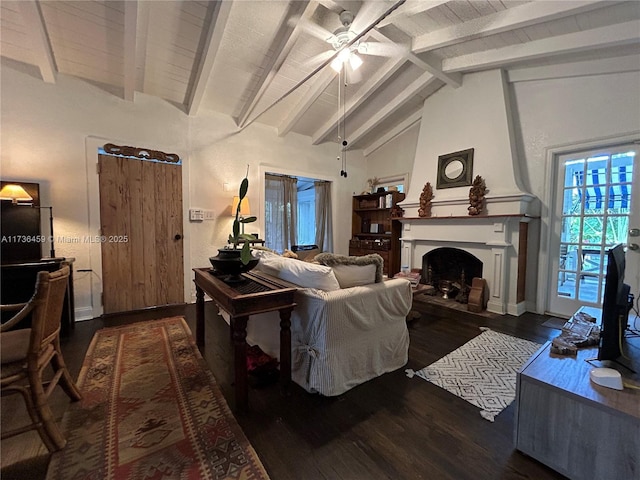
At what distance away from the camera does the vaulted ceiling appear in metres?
2.36

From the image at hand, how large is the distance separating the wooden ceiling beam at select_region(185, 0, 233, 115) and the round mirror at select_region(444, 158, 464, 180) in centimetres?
324

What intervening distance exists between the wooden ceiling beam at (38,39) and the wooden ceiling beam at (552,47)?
4.18 metres

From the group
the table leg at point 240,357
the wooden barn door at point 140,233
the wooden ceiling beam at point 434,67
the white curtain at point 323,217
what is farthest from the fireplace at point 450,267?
the wooden barn door at point 140,233

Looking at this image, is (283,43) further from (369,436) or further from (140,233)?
(369,436)

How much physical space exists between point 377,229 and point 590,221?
120 inches

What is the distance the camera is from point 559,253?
11.0 ft

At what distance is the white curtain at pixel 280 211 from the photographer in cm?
512

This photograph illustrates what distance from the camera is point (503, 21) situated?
261 cm

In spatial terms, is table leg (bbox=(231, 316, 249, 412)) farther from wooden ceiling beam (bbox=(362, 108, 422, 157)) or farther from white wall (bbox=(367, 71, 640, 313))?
wooden ceiling beam (bbox=(362, 108, 422, 157))

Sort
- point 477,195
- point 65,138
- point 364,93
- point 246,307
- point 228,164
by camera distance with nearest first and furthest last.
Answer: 1. point 246,307
2. point 65,138
3. point 477,195
4. point 364,93
5. point 228,164

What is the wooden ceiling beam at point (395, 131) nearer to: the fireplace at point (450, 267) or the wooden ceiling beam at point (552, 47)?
the wooden ceiling beam at point (552, 47)

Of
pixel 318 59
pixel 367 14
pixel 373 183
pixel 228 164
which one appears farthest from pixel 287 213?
pixel 367 14

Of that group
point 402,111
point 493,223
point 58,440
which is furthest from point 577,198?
point 58,440

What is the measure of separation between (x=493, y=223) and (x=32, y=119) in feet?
17.6
